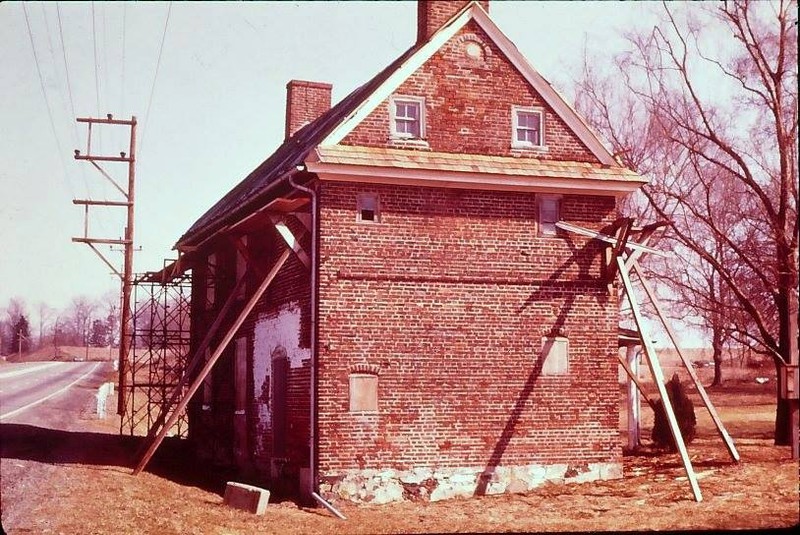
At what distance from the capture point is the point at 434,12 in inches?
750

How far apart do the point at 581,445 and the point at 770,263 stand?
6.78m

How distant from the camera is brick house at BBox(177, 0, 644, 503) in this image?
16828mm

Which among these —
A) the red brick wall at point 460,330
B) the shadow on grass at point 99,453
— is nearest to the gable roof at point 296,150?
the red brick wall at point 460,330

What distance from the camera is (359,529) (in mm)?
13969

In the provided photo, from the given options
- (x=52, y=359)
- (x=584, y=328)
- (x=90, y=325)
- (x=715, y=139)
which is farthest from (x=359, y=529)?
(x=90, y=325)

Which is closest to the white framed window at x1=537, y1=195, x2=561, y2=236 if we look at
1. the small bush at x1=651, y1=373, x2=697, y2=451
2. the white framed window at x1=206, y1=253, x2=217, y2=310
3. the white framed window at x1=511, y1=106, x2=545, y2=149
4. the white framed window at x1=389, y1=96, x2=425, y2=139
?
the white framed window at x1=511, y1=106, x2=545, y2=149

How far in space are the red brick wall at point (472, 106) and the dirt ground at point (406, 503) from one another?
7.17 meters

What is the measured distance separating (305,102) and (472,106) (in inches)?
444

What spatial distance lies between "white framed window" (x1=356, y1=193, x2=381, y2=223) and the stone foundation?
498 centimetres

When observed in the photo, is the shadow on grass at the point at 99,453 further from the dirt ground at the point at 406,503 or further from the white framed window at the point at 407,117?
the white framed window at the point at 407,117

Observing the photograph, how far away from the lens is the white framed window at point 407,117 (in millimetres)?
17891

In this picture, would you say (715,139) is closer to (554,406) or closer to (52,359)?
(554,406)

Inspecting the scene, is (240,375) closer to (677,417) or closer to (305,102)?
(305,102)

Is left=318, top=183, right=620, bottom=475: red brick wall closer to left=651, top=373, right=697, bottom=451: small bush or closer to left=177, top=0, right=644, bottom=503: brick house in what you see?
left=177, top=0, right=644, bottom=503: brick house
